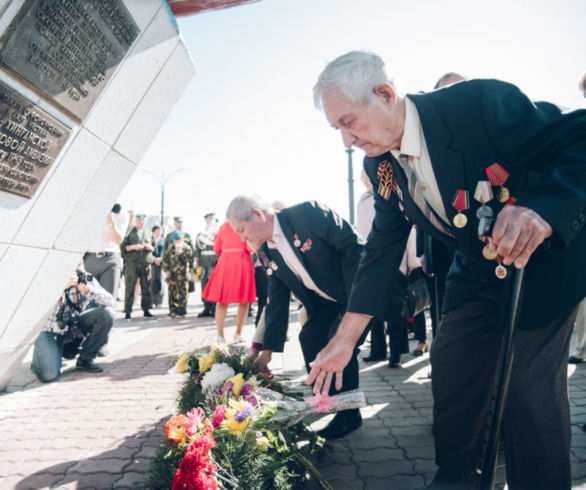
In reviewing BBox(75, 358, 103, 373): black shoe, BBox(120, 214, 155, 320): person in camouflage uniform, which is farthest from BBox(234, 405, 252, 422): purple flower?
BBox(120, 214, 155, 320): person in camouflage uniform

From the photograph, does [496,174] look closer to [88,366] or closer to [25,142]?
[25,142]

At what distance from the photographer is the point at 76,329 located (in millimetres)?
4590

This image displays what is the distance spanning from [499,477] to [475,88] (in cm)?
192

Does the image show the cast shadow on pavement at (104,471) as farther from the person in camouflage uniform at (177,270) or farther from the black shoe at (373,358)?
the person in camouflage uniform at (177,270)

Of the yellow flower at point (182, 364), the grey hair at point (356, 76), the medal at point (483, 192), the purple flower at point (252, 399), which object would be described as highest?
the grey hair at point (356, 76)

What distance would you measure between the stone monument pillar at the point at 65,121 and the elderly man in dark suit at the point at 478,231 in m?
1.72

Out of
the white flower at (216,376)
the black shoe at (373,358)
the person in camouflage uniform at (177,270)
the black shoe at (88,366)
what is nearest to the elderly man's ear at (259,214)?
the white flower at (216,376)

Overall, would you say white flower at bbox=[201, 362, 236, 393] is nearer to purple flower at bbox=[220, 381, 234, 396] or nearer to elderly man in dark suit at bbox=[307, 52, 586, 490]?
purple flower at bbox=[220, 381, 234, 396]

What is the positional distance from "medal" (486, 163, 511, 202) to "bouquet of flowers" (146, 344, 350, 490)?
122cm

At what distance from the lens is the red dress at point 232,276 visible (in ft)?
20.2

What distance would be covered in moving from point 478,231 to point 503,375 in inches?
18.9

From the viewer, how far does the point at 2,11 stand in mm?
2143

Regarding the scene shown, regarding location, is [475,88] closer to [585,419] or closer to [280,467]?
[280,467]

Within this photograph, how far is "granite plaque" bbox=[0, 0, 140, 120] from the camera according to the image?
2.23 metres
